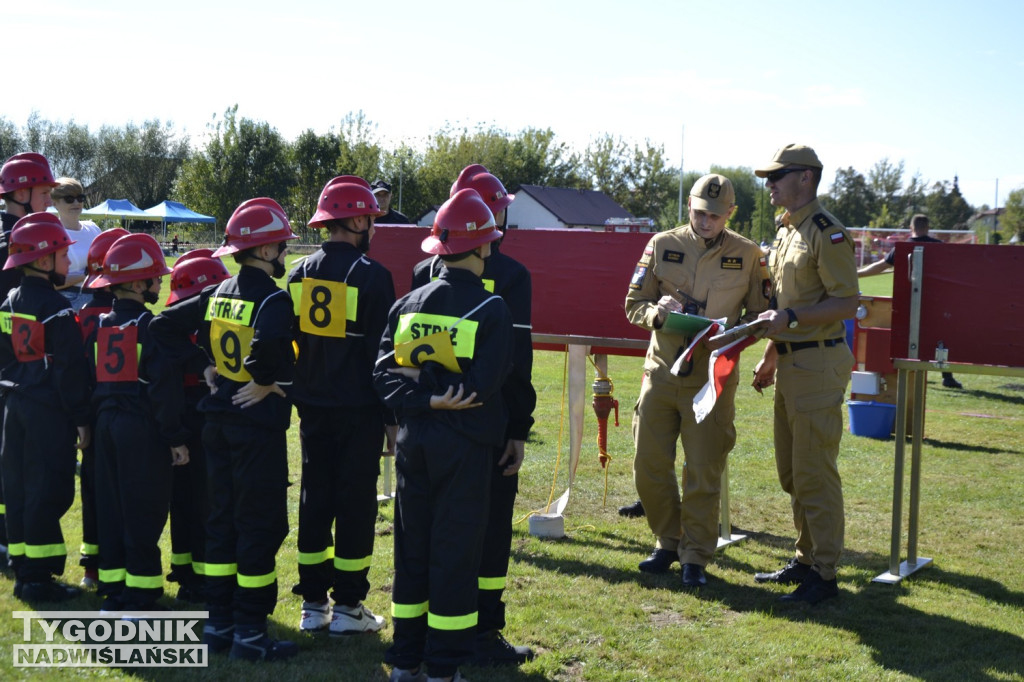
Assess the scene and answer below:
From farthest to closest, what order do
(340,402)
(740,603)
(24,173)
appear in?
(24,173) < (740,603) < (340,402)

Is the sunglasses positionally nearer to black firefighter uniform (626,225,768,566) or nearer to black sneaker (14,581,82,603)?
black firefighter uniform (626,225,768,566)

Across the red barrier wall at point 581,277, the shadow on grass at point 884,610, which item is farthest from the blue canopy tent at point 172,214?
the shadow on grass at point 884,610

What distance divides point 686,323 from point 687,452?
94cm

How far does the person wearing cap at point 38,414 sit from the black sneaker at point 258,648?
165 centimetres

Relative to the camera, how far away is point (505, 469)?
5281 millimetres

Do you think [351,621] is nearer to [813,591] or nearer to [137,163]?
[813,591]

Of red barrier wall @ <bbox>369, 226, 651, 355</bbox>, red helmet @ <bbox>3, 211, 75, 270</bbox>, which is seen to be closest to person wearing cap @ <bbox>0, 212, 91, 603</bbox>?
red helmet @ <bbox>3, 211, 75, 270</bbox>

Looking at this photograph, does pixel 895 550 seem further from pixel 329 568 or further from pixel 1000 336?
pixel 329 568

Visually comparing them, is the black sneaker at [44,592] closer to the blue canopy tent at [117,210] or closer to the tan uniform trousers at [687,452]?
the tan uniform trousers at [687,452]

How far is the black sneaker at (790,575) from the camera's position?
6590 millimetres

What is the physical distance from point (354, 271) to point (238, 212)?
0.69 metres

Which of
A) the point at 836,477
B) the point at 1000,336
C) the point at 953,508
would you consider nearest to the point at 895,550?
the point at 836,477

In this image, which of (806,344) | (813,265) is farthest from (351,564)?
(813,265)

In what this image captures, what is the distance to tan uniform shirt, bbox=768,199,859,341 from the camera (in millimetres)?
5977
